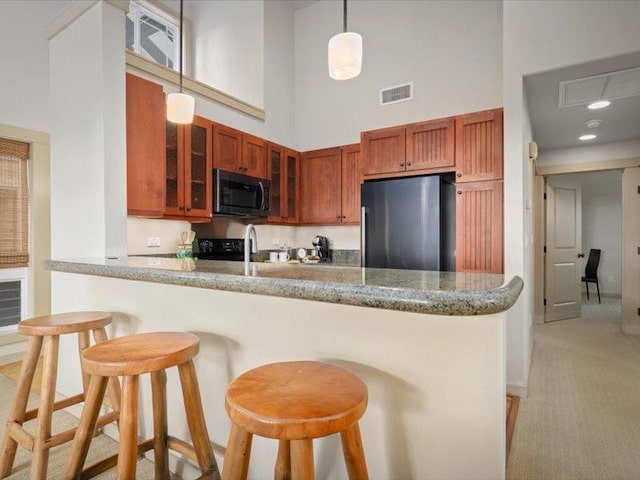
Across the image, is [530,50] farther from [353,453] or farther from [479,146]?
[353,453]

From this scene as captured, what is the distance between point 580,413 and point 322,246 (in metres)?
2.86

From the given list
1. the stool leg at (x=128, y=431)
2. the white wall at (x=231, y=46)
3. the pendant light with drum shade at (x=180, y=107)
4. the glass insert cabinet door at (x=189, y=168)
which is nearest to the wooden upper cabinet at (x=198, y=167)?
the glass insert cabinet door at (x=189, y=168)

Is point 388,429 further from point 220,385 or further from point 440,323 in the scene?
point 220,385

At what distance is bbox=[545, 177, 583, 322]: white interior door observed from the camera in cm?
487

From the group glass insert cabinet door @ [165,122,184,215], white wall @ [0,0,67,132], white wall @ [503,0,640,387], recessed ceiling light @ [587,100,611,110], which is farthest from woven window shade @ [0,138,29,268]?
recessed ceiling light @ [587,100,611,110]

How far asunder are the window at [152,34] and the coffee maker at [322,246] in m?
2.98

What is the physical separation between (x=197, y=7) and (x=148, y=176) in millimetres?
3412

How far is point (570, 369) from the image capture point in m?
3.12

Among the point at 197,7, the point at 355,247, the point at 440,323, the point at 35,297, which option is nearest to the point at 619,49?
the point at 440,323

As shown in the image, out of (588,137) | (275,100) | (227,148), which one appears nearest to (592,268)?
(588,137)

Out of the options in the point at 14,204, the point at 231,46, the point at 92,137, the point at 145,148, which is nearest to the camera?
the point at 92,137

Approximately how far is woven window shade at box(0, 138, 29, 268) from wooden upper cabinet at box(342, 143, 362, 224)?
3227 millimetres

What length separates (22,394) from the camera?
160cm

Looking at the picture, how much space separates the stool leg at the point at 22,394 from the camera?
1.57 m
